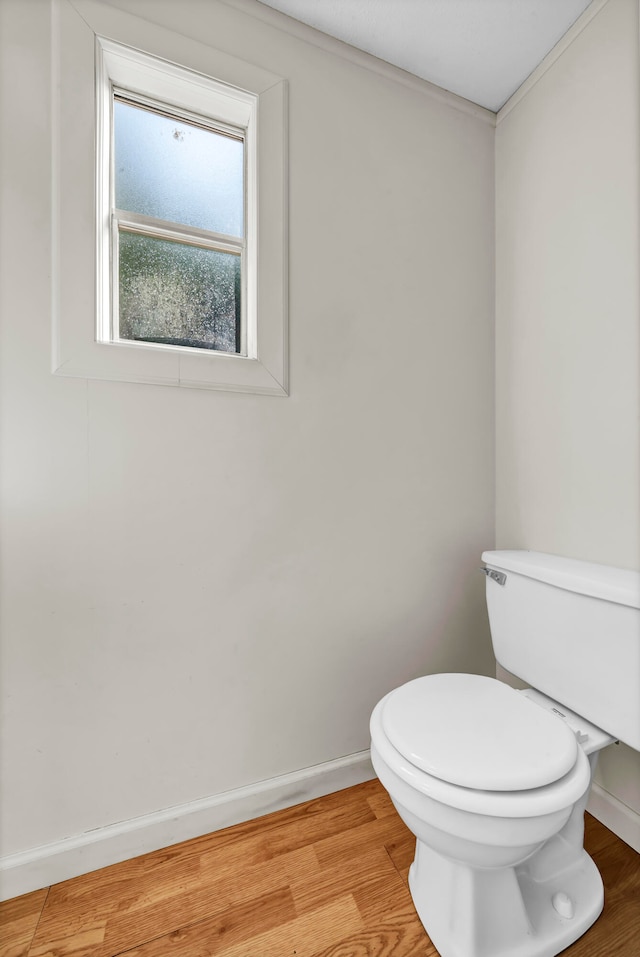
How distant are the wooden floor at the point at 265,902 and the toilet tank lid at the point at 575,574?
0.68 metres

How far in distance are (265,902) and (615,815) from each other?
0.92 meters

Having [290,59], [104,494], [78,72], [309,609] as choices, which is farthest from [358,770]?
[290,59]

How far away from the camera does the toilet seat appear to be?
0.73 metres

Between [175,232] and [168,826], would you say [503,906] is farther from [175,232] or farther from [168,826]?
[175,232]

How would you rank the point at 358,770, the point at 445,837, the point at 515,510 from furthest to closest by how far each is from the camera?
1. the point at 515,510
2. the point at 358,770
3. the point at 445,837

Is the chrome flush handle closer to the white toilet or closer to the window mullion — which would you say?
the white toilet

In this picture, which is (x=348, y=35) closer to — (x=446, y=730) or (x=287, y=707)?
(x=446, y=730)

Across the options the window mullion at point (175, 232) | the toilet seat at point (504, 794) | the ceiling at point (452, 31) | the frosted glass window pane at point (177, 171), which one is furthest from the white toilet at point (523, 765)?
the ceiling at point (452, 31)

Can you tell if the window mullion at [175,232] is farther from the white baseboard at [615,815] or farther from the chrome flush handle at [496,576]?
the white baseboard at [615,815]

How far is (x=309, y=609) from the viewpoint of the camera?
1.29 meters

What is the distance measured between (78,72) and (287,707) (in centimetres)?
170

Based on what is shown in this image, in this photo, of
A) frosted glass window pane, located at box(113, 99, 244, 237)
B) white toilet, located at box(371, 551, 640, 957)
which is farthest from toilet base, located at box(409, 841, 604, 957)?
frosted glass window pane, located at box(113, 99, 244, 237)

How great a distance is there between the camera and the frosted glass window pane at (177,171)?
1185mm

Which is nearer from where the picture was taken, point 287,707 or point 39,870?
point 39,870
